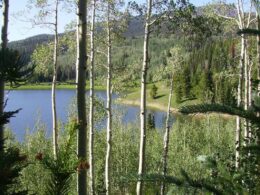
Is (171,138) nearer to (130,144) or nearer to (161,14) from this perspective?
(130,144)

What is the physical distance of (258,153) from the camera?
2285mm

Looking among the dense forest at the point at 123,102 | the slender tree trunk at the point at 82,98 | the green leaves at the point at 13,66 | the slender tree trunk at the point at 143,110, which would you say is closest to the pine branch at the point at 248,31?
the dense forest at the point at 123,102

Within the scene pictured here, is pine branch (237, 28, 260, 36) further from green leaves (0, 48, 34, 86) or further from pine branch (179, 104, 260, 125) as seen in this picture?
green leaves (0, 48, 34, 86)

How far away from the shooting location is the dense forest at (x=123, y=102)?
281 centimetres

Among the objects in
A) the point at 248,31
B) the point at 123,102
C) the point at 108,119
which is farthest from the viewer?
the point at 123,102

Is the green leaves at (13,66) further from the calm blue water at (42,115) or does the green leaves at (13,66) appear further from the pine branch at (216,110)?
the pine branch at (216,110)

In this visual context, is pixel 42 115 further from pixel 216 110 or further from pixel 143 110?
pixel 216 110

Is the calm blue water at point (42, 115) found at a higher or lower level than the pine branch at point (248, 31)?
lower

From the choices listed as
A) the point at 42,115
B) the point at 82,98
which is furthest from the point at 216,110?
the point at 42,115

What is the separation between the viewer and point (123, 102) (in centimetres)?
2612

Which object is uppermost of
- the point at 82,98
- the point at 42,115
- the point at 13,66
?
the point at 13,66

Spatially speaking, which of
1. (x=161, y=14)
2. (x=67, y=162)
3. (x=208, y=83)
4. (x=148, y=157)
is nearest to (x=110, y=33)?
(x=161, y=14)

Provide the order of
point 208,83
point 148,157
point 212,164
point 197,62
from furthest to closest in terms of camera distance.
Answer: point 197,62 < point 208,83 < point 148,157 < point 212,164

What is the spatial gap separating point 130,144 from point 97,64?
57.3 ft
